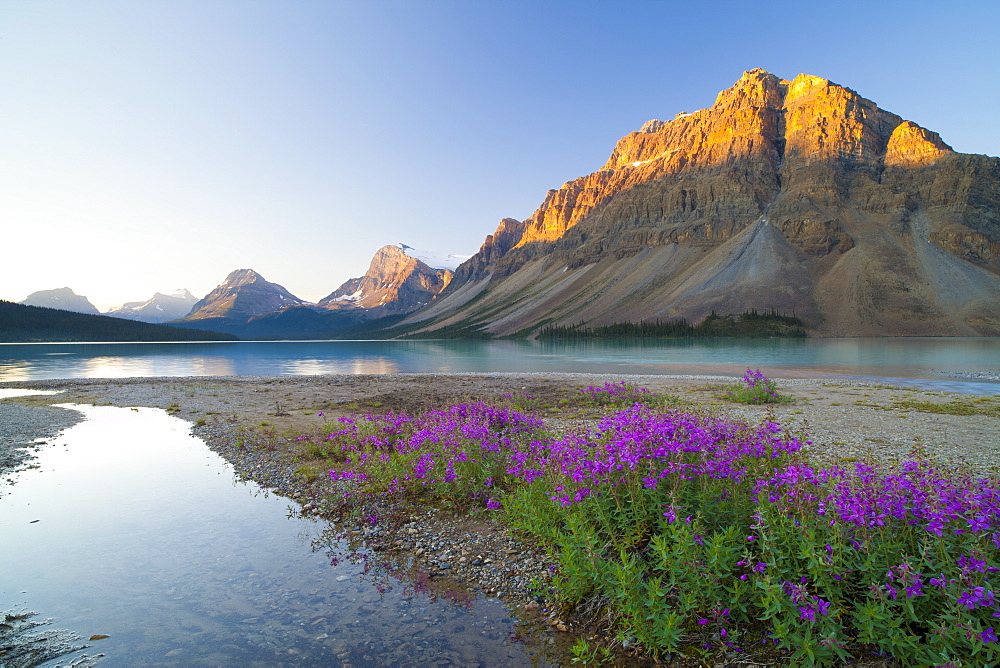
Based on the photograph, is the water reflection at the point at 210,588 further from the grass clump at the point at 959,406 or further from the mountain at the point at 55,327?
the mountain at the point at 55,327

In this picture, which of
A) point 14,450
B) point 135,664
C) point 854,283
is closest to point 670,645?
point 135,664

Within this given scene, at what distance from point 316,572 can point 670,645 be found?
5.50m

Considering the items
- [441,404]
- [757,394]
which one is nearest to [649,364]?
[757,394]

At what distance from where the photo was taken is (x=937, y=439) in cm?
1380

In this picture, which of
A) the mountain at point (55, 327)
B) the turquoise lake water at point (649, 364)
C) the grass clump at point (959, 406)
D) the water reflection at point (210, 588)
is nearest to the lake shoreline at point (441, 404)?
the grass clump at point (959, 406)

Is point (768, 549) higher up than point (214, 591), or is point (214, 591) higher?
point (768, 549)

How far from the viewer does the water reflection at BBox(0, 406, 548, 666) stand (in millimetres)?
5820

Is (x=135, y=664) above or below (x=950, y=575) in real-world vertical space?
below

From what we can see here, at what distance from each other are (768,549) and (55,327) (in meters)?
229

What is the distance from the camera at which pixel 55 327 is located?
553 ft

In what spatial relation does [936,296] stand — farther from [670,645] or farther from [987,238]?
[670,645]

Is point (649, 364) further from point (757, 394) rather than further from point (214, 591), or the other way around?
point (214, 591)

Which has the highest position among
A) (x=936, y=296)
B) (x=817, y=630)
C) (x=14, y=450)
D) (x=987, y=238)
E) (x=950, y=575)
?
(x=987, y=238)

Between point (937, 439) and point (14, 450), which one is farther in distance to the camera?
point (14, 450)
